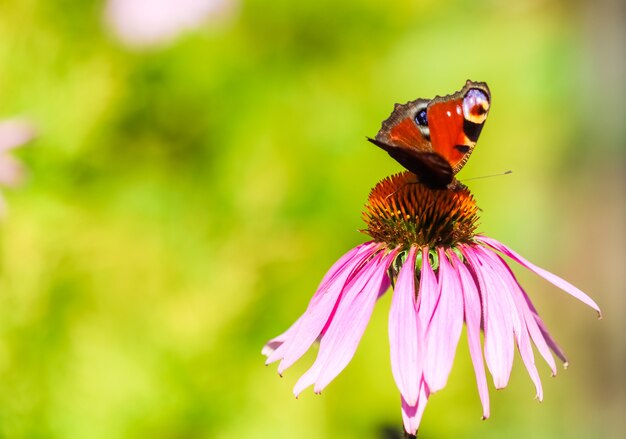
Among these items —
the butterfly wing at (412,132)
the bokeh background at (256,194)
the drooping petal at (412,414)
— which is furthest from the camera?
the bokeh background at (256,194)

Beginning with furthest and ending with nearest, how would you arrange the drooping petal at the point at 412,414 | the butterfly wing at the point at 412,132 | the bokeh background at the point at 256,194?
the bokeh background at the point at 256,194
the butterfly wing at the point at 412,132
the drooping petal at the point at 412,414

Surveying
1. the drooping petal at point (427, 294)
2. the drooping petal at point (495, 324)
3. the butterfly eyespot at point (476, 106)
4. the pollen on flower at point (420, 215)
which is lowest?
the drooping petal at point (495, 324)

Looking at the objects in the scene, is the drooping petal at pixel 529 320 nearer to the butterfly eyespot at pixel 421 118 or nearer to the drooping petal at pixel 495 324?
the drooping petal at pixel 495 324

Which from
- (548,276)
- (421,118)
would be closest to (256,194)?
(421,118)

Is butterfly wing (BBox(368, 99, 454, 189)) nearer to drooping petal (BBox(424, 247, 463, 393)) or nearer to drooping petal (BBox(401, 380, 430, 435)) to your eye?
drooping petal (BBox(424, 247, 463, 393))

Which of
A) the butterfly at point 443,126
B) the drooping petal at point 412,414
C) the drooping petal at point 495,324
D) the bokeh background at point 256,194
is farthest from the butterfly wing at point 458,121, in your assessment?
the bokeh background at point 256,194

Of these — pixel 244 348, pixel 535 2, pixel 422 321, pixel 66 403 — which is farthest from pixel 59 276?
pixel 535 2

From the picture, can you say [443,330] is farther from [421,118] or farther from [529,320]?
[421,118]
